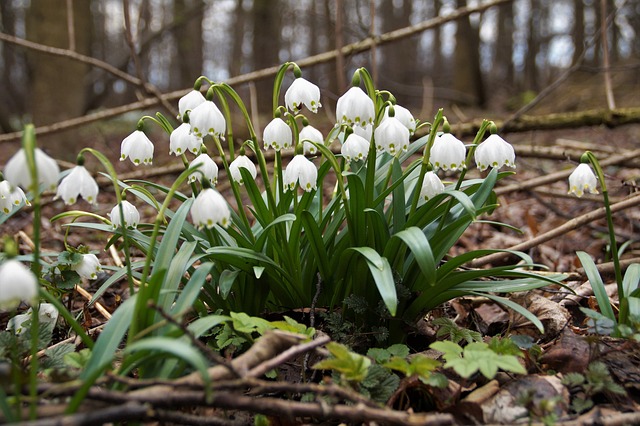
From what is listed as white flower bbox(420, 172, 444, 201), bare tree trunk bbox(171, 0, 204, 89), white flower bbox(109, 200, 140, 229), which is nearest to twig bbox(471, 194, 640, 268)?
white flower bbox(420, 172, 444, 201)

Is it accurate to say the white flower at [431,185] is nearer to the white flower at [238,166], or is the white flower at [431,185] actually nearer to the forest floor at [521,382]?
the forest floor at [521,382]

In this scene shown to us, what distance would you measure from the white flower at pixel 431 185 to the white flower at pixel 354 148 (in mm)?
234

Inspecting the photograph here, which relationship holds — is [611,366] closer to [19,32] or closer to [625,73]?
[625,73]

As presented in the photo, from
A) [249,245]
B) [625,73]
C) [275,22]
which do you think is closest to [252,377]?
[249,245]

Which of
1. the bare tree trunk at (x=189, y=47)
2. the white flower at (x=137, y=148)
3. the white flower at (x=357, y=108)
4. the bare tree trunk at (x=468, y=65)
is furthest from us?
the bare tree trunk at (x=189, y=47)

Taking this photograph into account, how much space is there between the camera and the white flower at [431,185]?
5.86 ft

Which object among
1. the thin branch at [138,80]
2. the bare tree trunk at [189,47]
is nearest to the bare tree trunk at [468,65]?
the bare tree trunk at [189,47]

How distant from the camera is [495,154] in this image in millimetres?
1637

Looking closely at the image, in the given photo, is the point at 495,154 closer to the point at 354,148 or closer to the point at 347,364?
the point at 354,148

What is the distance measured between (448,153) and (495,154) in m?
0.15

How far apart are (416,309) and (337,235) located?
380mm

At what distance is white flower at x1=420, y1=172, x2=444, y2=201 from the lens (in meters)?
1.78

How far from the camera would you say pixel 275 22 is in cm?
1125

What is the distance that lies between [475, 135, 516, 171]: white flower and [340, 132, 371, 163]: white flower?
37cm
